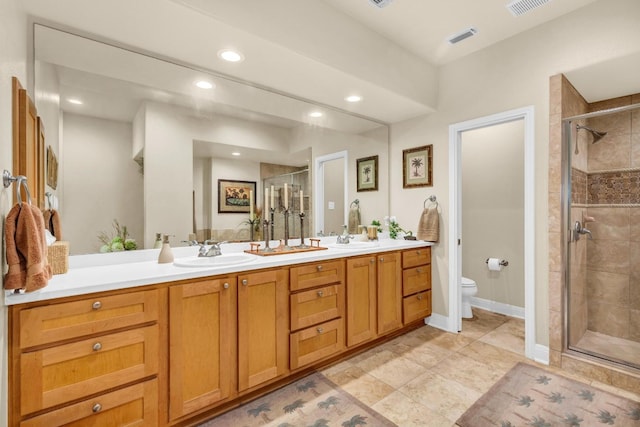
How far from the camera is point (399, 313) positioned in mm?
2809

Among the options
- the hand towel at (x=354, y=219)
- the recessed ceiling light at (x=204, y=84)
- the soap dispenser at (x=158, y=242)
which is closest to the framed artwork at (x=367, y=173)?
the hand towel at (x=354, y=219)

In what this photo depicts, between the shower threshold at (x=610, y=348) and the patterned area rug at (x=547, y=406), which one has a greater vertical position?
the shower threshold at (x=610, y=348)

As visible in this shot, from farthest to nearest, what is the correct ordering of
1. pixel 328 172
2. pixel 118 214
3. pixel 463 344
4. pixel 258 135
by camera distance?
1. pixel 328 172
2. pixel 463 344
3. pixel 258 135
4. pixel 118 214

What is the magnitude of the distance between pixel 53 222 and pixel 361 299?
206cm

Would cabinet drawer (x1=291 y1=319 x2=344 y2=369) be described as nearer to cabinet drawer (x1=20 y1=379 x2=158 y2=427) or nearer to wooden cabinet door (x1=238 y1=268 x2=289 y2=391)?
wooden cabinet door (x1=238 y1=268 x2=289 y2=391)

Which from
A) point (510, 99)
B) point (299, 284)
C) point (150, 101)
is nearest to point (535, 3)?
point (510, 99)

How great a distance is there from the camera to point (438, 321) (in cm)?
311

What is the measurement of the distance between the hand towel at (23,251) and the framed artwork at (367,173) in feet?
8.64

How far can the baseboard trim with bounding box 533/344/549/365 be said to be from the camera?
237 cm

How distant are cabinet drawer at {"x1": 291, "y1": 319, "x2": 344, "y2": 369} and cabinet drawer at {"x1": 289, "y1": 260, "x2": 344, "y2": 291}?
0.31 meters

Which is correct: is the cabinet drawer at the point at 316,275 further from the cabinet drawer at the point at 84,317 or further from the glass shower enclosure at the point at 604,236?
the glass shower enclosure at the point at 604,236

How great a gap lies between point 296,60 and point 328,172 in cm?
117

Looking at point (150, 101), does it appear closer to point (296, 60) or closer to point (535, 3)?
point (296, 60)

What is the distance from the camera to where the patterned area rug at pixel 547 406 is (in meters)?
1.73
